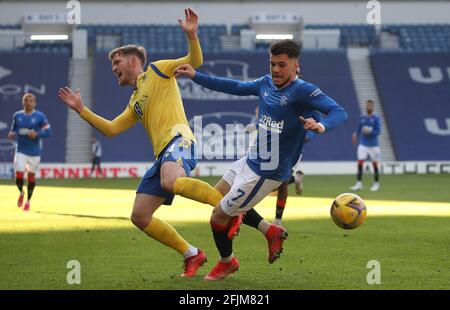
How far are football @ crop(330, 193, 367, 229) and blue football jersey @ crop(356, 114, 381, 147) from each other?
14370 mm

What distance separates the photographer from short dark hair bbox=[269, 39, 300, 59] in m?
7.67

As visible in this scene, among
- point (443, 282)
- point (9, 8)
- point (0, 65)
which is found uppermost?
point (9, 8)

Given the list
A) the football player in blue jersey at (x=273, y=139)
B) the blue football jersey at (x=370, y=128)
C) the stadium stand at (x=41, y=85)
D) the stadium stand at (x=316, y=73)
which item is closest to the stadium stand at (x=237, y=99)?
the stadium stand at (x=316, y=73)

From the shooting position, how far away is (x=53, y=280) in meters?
7.94

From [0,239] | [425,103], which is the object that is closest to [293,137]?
[0,239]

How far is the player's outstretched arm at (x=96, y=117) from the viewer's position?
8500 millimetres

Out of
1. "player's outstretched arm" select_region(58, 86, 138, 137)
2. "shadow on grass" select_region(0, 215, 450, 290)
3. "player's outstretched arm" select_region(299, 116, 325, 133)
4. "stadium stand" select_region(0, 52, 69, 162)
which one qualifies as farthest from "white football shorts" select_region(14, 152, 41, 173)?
"stadium stand" select_region(0, 52, 69, 162)

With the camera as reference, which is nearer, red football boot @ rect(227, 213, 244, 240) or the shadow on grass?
the shadow on grass

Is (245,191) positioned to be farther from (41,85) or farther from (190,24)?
(41,85)

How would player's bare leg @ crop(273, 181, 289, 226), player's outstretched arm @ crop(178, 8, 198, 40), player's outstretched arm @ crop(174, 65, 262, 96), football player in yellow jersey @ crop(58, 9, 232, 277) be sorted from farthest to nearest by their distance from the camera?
player's bare leg @ crop(273, 181, 289, 226) < football player in yellow jersey @ crop(58, 9, 232, 277) < player's outstretched arm @ crop(174, 65, 262, 96) < player's outstretched arm @ crop(178, 8, 198, 40)

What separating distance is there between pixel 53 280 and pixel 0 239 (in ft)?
12.7

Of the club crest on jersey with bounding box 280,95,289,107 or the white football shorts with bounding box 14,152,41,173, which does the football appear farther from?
the white football shorts with bounding box 14,152,41,173

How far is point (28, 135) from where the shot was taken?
17.1m
